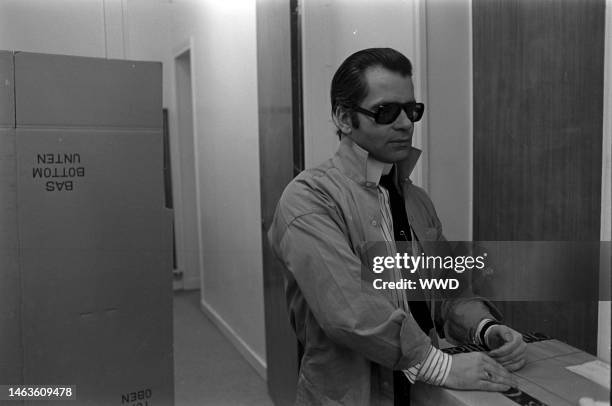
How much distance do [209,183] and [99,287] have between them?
429 millimetres

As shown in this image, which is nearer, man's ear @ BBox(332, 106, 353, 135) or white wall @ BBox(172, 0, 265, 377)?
man's ear @ BBox(332, 106, 353, 135)

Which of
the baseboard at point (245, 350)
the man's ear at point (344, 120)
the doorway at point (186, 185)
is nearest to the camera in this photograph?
the man's ear at point (344, 120)

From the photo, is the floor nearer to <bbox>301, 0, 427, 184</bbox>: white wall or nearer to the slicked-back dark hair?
<bbox>301, 0, 427, 184</bbox>: white wall

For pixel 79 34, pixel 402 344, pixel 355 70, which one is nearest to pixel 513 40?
pixel 355 70

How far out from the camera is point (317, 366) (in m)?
0.91

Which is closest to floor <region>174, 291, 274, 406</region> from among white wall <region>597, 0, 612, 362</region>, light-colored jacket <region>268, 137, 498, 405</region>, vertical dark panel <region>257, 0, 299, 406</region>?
vertical dark panel <region>257, 0, 299, 406</region>

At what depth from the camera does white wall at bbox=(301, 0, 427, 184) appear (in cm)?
134

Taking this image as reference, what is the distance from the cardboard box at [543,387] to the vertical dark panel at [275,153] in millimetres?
834

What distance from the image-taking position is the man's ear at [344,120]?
95 centimetres

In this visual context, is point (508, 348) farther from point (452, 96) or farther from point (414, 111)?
point (452, 96)

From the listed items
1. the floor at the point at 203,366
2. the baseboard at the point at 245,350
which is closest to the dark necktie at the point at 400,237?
the floor at the point at 203,366

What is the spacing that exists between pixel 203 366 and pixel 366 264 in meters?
0.74

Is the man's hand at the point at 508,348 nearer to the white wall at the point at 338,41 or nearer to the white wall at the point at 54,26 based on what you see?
the white wall at the point at 338,41

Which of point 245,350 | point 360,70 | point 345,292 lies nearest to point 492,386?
point 345,292
